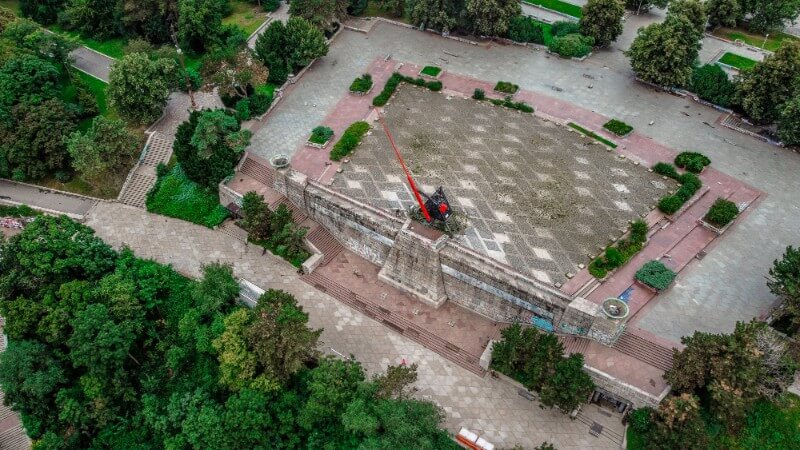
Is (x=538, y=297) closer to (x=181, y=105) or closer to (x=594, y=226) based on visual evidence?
(x=594, y=226)

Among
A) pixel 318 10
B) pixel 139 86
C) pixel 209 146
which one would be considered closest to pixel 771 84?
pixel 318 10

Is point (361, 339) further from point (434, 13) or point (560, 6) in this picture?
point (560, 6)

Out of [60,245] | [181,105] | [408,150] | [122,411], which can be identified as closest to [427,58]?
[408,150]

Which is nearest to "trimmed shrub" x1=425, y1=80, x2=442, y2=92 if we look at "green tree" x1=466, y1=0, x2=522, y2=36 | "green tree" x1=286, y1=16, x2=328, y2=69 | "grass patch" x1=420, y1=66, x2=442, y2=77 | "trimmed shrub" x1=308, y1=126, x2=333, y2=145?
"grass patch" x1=420, y1=66, x2=442, y2=77

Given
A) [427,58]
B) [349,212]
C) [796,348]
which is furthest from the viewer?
[427,58]

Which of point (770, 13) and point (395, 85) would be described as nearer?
point (395, 85)

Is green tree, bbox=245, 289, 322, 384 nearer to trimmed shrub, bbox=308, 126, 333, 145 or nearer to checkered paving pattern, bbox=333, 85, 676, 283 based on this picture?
checkered paving pattern, bbox=333, 85, 676, 283

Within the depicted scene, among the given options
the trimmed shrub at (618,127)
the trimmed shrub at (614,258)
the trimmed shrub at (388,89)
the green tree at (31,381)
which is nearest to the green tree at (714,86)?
the trimmed shrub at (618,127)
